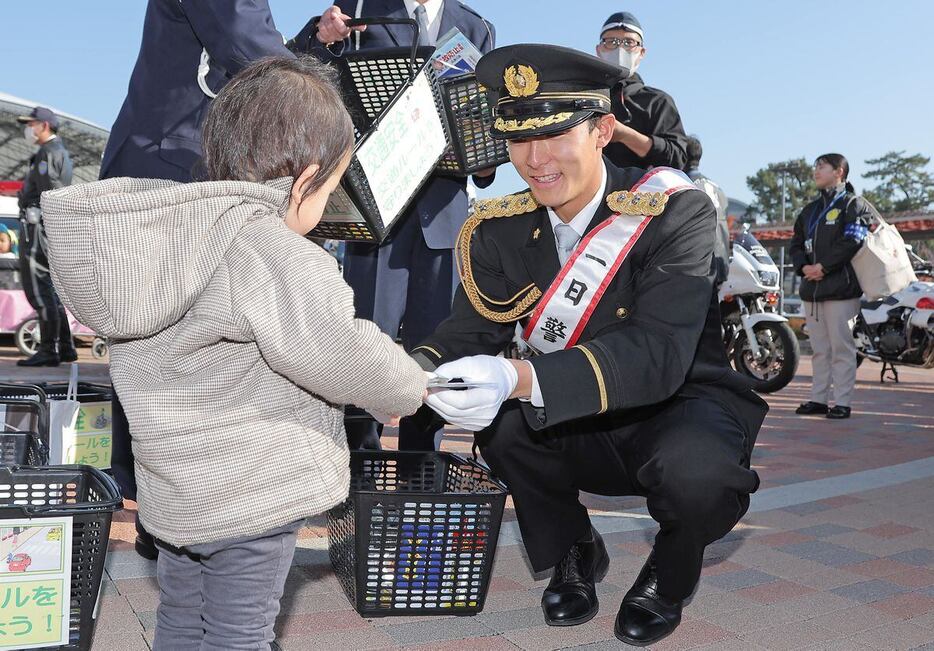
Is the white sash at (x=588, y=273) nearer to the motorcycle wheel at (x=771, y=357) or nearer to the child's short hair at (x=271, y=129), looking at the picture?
the child's short hair at (x=271, y=129)

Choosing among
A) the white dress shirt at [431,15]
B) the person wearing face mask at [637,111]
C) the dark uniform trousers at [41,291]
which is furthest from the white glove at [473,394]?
the dark uniform trousers at [41,291]

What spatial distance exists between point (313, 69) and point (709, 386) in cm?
148

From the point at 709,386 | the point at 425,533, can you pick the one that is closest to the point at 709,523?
the point at 709,386

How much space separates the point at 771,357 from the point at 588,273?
620 centimetres

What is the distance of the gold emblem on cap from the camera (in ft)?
7.52

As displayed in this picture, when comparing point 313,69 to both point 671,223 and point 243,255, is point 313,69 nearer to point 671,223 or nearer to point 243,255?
point 243,255

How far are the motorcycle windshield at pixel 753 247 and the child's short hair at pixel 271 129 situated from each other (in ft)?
25.6

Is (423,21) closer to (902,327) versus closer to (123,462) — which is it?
(123,462)

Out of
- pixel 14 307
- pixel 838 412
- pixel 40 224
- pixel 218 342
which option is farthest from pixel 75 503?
pixel 14 307

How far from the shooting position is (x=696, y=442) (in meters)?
2.34

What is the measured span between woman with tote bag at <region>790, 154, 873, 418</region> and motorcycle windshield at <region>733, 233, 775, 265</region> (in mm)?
1603

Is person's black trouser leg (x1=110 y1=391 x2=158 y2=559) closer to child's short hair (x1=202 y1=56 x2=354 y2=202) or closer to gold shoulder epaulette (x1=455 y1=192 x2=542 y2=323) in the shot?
gold shoulder epaulette (x1=455 y1=192 x2=542 y2=323)

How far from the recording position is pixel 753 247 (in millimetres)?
9195

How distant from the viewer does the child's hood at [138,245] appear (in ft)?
4.89
